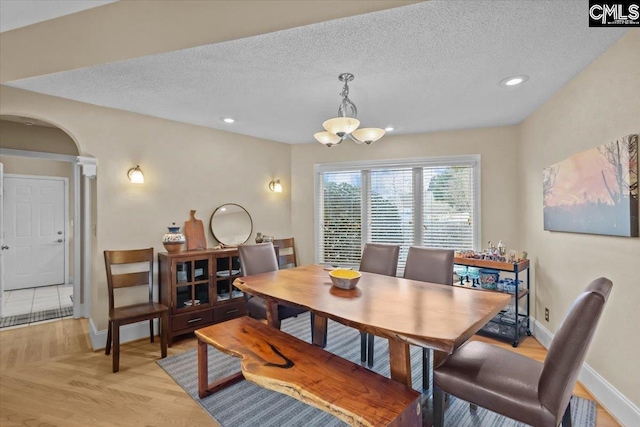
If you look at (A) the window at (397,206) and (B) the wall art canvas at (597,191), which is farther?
(A) the window at (397,206)

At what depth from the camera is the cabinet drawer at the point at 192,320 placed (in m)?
3.25

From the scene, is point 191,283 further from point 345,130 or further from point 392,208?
point 392,208

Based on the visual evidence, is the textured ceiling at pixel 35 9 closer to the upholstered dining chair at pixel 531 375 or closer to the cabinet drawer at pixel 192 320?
the cabinet drawer at pixel 192 320

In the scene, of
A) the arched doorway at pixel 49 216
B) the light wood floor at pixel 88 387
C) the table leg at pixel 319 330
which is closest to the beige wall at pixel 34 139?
the arched doorway at pixel 49 216

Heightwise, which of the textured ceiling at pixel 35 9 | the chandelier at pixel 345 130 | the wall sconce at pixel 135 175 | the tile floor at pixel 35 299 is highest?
the textured ceiling at pixel 35 9

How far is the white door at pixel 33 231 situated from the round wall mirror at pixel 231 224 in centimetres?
376

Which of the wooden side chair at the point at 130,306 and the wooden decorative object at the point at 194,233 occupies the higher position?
the wooden decorative object at the point at 194,233

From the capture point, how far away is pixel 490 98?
2918 mm

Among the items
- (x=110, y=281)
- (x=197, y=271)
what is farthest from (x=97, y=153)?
(x=197, y=271)

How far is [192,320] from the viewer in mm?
3363

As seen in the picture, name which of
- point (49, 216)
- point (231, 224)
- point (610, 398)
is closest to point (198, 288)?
point (231, 224)

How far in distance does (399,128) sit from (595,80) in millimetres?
1998

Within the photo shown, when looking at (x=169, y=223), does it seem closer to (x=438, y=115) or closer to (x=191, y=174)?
(x=191, y=174)

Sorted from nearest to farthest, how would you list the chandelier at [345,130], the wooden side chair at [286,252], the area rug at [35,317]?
the chandelier at [345,130], the area rug at [35,317], the wooden side chair at [286,252]
